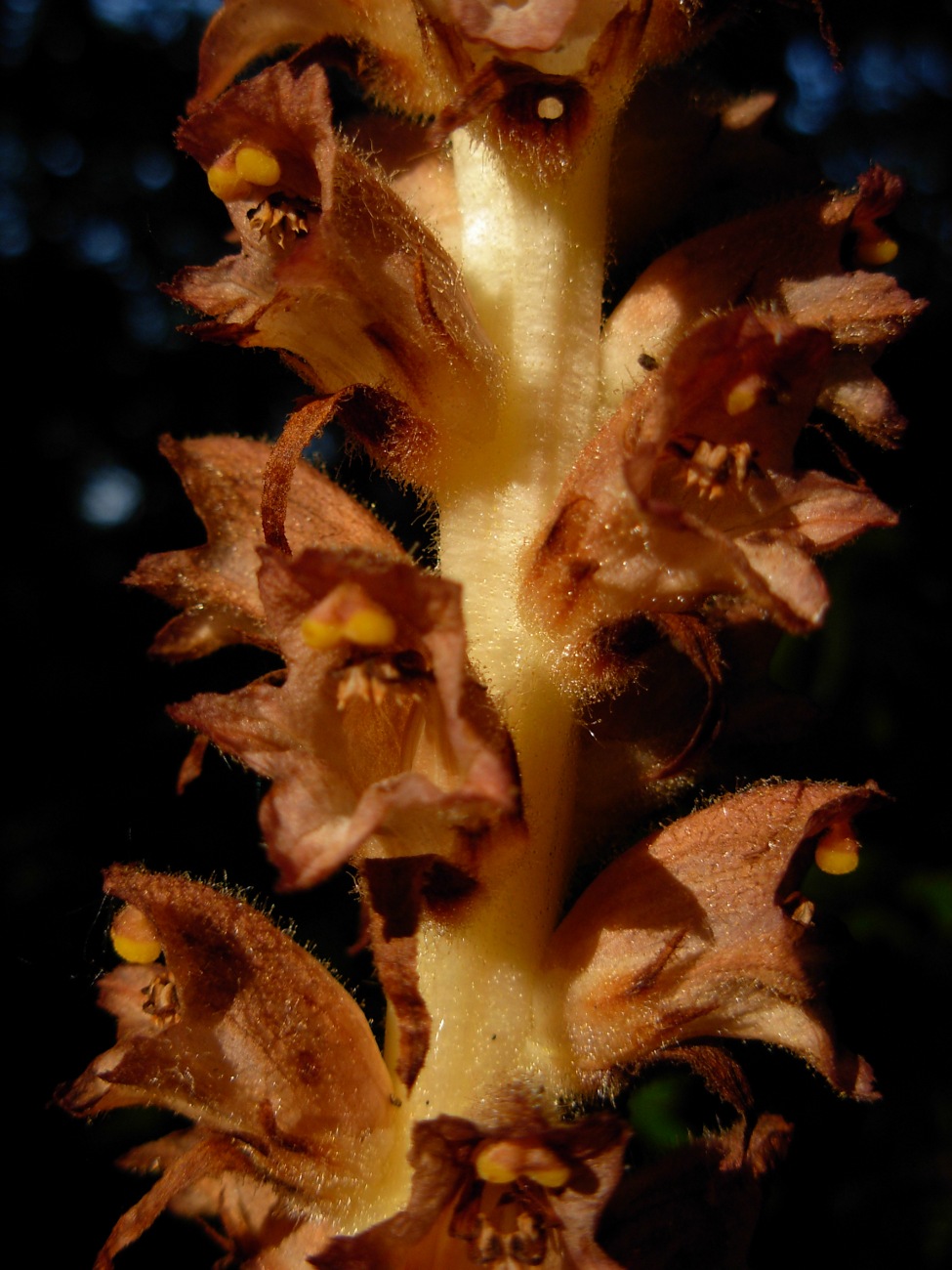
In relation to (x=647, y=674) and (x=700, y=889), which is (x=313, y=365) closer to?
(x=647, y=674)

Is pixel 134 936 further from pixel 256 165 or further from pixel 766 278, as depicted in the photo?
pixel 766 278

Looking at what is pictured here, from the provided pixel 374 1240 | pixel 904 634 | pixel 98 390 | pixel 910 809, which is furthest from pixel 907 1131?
pixel 98 390

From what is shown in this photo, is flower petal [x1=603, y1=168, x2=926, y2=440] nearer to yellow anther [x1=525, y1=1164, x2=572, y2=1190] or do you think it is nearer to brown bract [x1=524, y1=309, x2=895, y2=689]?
brown bract [x1=524, y1=309, x2=895, y2=689]

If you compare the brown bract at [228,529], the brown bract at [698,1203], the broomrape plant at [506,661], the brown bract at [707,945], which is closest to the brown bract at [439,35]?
the broomrape plant at [506,661]

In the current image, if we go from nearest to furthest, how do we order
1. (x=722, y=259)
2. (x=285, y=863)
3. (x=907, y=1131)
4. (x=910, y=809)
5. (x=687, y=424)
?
(x=285, y=863), (x=687, y=424), (x=722, y=259), (x=907, y=1131), (x=910, y=809)

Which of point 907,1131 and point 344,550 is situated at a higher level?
point 344,550

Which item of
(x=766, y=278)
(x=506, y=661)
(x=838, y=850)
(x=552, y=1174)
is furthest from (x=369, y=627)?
(x=766, y=278)

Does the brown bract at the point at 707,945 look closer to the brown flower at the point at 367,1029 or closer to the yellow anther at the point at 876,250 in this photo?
the brown flower at the point at 367,1029

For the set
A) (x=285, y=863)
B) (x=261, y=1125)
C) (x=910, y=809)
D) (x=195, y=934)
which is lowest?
(x=910, y=809)
